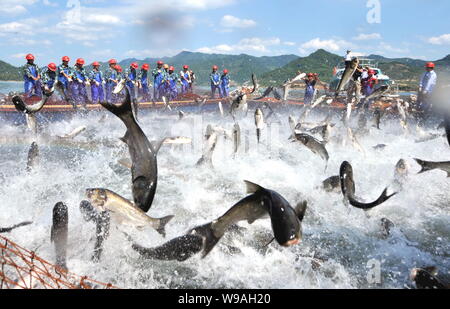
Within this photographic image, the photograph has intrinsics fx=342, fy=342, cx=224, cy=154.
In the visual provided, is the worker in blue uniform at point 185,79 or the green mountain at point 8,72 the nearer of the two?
the worker in blue uniform at point 185,79

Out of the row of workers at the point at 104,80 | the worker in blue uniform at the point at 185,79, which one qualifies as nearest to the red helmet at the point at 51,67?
the row of workers at the point at 104,80

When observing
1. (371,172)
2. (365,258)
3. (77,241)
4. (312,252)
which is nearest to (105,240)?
(77,241)

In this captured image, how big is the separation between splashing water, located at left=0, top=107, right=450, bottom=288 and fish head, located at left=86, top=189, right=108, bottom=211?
71 centimetres

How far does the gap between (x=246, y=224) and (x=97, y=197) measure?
291cm

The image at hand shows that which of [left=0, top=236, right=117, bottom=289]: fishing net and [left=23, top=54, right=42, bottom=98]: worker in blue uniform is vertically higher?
[left=23, top=54, right=42, bottom=98]: worker in blue uniform

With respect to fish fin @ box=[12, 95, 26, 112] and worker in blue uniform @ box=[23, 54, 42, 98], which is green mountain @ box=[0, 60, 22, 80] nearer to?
worker in blue uniform @ box=[23, 54, 42, 98]

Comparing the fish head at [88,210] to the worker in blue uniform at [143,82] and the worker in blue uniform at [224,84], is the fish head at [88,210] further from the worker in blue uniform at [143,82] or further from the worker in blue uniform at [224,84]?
the worker in blue uniform at [224,84]

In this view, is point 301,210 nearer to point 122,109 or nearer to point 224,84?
point 122,109

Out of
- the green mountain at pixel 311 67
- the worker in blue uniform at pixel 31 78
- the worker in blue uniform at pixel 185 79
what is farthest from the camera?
the green mountain at pixel 311 67

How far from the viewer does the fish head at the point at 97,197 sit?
15.7ft

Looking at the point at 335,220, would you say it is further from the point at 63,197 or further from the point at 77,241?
the point at 63,197

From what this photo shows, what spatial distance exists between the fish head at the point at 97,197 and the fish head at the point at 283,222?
2.33 meters

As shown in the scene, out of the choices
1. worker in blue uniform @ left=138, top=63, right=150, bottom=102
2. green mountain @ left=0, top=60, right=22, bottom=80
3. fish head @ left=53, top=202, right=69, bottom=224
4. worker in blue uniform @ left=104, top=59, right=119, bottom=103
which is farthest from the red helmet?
green mountain @ left=0, top=60, right=22, bottom=80

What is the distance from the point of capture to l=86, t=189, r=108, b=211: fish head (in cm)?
477
